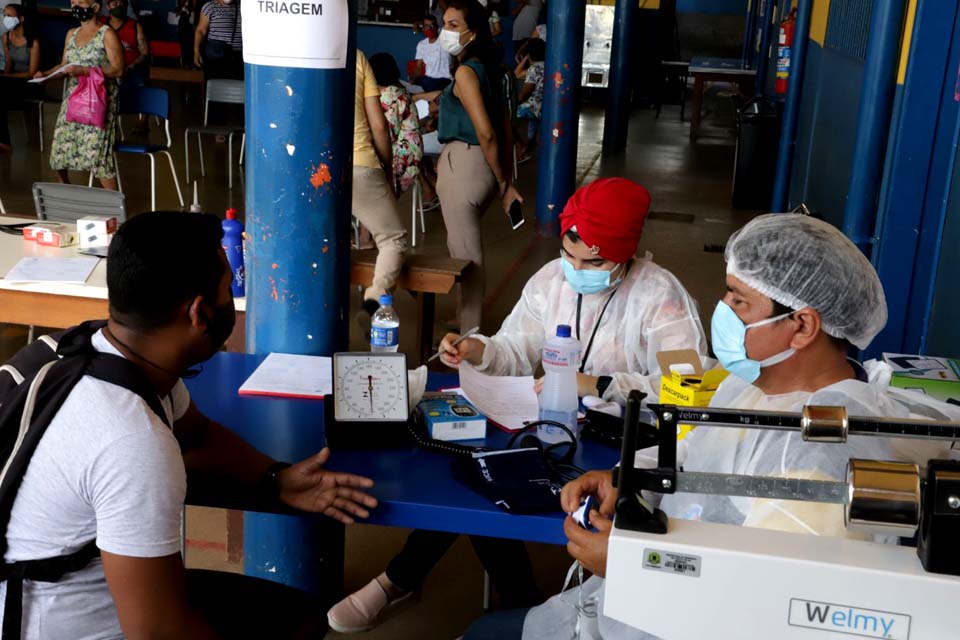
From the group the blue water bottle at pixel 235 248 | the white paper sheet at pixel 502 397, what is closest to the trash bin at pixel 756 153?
the blue water bottle at pixel 235 248

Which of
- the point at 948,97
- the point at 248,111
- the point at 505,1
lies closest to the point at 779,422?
the point at 248,111

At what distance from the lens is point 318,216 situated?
275 centimetres

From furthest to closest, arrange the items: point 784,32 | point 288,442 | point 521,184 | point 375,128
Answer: point 784,32 < point 521,184 < point 375,128 < point 288,442

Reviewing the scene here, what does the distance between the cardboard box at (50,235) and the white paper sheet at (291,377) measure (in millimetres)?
1589

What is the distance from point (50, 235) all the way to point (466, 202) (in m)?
2.06

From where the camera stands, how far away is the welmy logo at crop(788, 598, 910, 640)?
3.37 feet

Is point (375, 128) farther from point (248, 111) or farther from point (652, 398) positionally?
point (652, 398)

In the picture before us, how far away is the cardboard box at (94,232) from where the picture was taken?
391cm

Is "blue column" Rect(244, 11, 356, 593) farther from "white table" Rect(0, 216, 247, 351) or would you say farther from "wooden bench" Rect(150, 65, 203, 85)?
"wooden bench" Rect(150, 65, 203, 85)

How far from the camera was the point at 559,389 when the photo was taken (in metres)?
2.46

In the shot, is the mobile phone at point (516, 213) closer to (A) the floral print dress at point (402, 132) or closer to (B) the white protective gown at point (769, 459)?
(A) the floral print dress at point (402, 132)

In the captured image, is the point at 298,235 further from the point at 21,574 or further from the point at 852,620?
the point at 852,620

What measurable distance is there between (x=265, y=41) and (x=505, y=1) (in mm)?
13216

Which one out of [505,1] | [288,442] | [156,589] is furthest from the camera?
[505,1]
